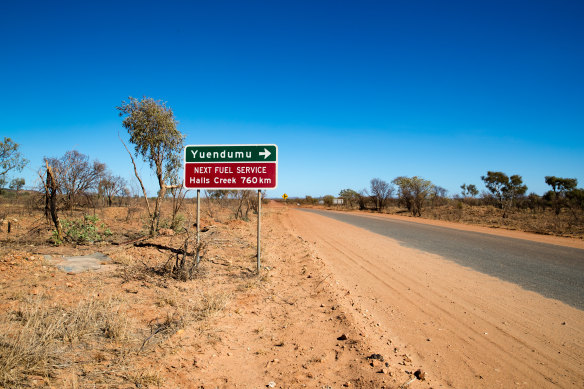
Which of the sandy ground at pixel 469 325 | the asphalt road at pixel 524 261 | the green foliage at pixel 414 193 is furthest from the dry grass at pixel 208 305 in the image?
the green foliage at pixel 414 193

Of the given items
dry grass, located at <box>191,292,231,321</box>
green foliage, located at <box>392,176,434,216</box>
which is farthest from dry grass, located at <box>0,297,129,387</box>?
green foliage, located at <box>392,176,434,216</box>

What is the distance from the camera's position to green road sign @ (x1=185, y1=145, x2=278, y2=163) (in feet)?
A: 22.5

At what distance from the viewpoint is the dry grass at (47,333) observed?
2.69 metres

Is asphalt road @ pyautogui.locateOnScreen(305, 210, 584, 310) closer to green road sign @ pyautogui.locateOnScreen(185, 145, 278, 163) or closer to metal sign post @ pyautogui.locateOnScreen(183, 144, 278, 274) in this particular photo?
metal sign post @ pyautogui.locateOnScreen(183, 144, 278, 274)

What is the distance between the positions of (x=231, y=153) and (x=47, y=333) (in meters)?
4.68

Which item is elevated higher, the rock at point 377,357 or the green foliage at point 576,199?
→ the green foliage at point 576,199

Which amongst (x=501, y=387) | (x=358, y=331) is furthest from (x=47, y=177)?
(x=501, y=387)

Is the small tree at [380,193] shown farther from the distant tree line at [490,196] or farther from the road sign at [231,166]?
the road sign at [231,166]

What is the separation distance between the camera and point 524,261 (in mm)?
9109

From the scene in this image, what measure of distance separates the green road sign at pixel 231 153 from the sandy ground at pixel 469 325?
317cm

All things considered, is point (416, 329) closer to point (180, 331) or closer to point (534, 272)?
point (180, 331)

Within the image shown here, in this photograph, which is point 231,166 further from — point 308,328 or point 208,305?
Answer: point 308,328

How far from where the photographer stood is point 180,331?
376 centimetres

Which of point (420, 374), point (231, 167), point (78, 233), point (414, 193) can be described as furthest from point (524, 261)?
point (414, 193)
